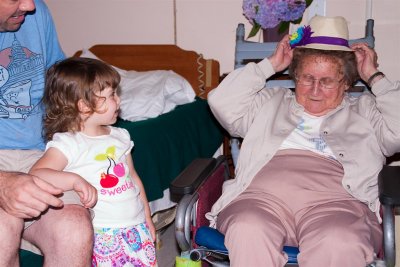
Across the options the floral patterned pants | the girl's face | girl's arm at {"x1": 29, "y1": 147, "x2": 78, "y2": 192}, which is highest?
the girl's face

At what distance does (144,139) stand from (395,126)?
3.34 feet

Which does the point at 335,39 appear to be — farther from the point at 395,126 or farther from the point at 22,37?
the point at 22,37

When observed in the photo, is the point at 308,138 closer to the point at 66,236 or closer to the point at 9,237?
the point at 66,236

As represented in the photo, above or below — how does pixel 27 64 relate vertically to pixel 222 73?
above

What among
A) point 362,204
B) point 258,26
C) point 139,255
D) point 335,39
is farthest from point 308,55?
point 258,26

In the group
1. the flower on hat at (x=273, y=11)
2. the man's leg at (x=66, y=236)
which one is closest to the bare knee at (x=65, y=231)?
the man's leg at (x=66, y=236)

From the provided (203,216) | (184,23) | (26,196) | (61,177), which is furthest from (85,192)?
(184,23)

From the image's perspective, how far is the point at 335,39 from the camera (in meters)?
2.12

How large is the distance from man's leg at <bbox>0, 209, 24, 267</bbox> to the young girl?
0.29 meters

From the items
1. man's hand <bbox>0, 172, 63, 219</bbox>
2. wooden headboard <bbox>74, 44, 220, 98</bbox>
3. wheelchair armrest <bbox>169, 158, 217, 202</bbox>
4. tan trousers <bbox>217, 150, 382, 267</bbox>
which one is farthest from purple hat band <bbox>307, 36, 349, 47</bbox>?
wooden headboard <bbox>74, 44, 220, 98</bbox>

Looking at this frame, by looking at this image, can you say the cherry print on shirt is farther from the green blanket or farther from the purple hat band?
the purple hat band

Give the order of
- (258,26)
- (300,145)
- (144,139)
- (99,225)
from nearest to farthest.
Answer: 1. (99,225)
2. (300,145)
3. (144,139)
4. (258,26)

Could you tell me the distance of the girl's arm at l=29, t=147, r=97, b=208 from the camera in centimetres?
154

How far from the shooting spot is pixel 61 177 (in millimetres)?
1563
